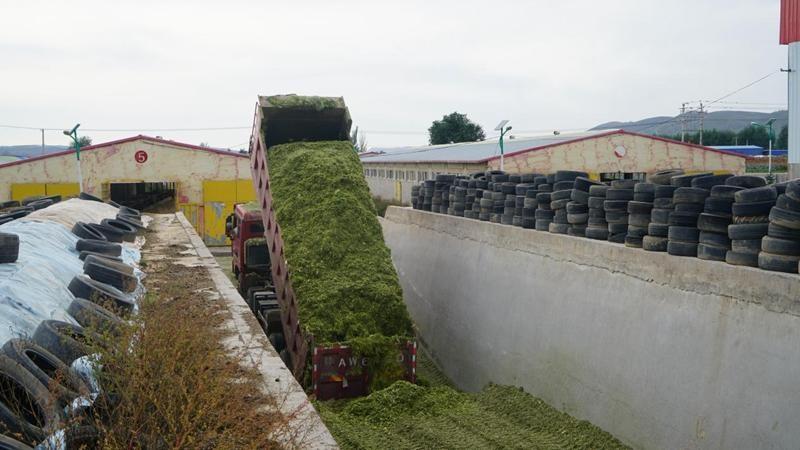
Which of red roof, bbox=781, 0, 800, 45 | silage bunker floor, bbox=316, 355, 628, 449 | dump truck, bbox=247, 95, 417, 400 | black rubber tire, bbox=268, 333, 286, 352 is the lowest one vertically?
silage bunker floor, bbox=316, 355, 628, 449

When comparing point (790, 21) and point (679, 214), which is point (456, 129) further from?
point (679, 214)

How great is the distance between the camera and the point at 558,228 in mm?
11867

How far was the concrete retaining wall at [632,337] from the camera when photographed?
7.10 m

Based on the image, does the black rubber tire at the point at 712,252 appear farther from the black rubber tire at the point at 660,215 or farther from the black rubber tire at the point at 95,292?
the black rubber tire at the point at 95,292

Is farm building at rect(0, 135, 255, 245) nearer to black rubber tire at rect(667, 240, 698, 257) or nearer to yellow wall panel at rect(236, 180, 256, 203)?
yellow wall panel at rect(236, 180, 256, 203)

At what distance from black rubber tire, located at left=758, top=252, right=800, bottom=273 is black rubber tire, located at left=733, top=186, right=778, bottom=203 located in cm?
75

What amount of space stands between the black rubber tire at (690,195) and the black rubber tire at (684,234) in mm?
455

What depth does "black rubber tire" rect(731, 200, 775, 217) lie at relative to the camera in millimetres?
7988

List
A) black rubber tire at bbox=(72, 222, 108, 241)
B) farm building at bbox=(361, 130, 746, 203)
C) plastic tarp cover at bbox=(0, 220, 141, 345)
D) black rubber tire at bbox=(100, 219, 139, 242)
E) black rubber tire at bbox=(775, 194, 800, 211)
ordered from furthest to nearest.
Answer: farm building at bbox=(361, 130, 746, 203) → black rubber tire at bbox=(100, 219, 139, 242) → black rubber tire at bbox=(72, 222, 108, 241) → plastic tarp cover at bbox=(0, 220, 141, 345) → black rubber tire at bbox=(775, 194, 800, 211)

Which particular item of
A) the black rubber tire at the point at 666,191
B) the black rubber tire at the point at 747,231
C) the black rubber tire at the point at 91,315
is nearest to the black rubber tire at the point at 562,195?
the black rubber tire at the point at 666,191

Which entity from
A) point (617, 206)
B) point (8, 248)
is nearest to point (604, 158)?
point (617, 206)

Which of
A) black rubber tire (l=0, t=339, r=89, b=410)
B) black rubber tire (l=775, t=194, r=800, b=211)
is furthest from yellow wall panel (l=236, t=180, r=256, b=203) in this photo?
black rubber tire (l=775, t=194, r=800, b=211)

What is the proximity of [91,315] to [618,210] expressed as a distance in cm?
702

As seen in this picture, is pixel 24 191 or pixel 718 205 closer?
pixel 718 205
